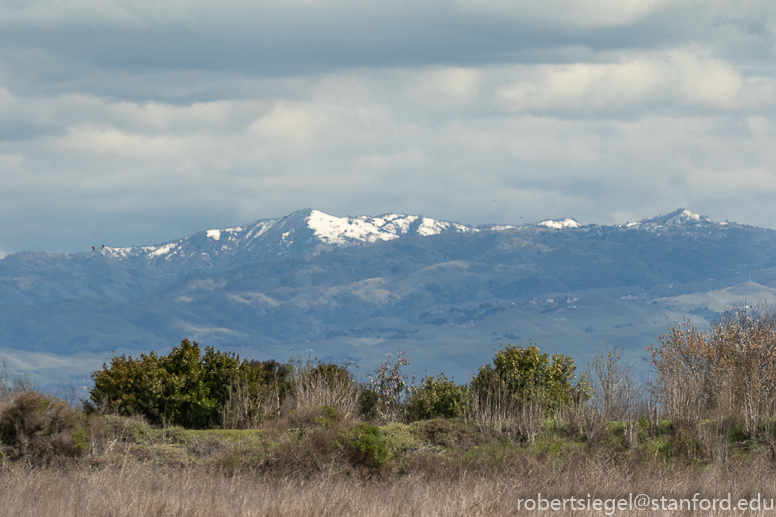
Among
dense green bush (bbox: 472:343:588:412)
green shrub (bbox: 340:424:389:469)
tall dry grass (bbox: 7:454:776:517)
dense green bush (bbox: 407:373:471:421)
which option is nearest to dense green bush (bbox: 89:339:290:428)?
dense green bush (bbox: 407:373:471:421)

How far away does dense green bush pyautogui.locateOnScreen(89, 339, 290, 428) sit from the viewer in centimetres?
3100

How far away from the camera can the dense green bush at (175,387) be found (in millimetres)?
31000

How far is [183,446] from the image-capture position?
27.3 m

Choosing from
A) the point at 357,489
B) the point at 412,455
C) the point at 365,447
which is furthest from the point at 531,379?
the point at 357,489

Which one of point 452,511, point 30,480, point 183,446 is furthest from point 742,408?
point 30,480

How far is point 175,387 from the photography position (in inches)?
1226

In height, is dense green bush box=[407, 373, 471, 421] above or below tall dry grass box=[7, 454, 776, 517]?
above

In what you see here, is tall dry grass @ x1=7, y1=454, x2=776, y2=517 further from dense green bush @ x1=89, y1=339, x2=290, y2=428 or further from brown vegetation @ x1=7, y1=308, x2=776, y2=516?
dense green bush @ x1=89, y1=339, x2=290, y2=428

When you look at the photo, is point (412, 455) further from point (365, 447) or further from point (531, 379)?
point (531, 379)

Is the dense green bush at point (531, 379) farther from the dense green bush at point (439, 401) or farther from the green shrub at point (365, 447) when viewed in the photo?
the green shrub at point (365, 447)

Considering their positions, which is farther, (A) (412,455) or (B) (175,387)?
(B) (175,387)

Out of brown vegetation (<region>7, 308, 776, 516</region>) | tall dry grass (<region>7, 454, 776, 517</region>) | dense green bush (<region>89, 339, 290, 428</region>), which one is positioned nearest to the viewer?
tall dry grass (<region>7, 454, 776, 517</region>)

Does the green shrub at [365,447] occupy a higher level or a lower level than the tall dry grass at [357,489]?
A: higher

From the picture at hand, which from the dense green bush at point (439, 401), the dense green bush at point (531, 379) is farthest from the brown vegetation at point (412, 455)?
the dense green bush at point (439, 401)
